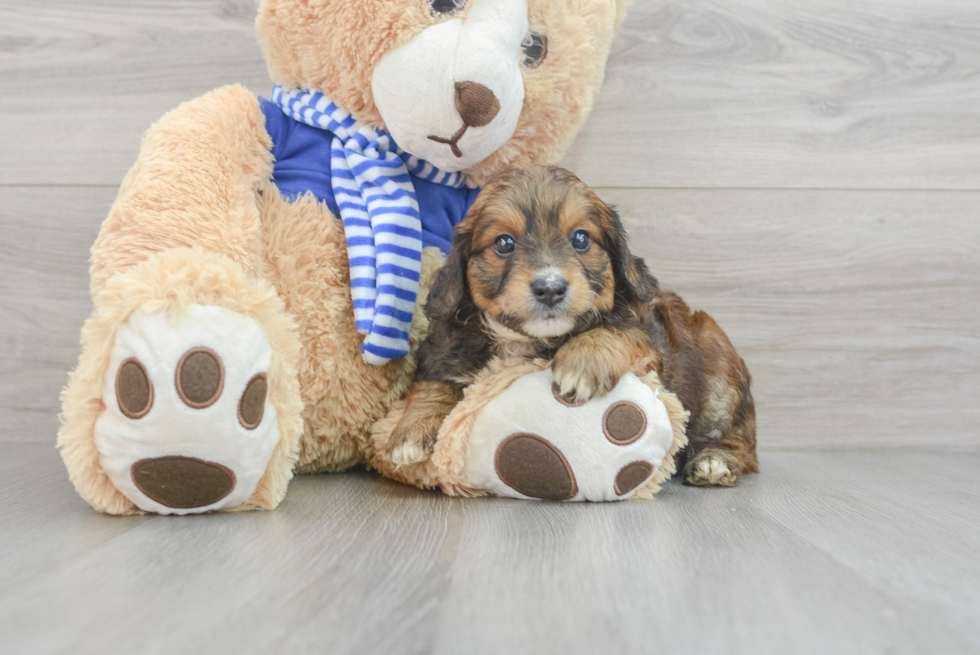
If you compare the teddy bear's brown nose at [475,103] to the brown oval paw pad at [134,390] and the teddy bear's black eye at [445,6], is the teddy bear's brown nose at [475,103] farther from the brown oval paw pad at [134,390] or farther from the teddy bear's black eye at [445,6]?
the brown oval paw pad at [134,390]

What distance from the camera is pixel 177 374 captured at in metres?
1.37

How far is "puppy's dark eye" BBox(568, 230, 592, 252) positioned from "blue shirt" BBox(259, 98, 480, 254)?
0.48 metres

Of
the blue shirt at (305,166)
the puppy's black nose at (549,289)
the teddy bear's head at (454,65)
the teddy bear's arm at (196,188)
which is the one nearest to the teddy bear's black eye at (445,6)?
the teddy bear's head at (454,65)

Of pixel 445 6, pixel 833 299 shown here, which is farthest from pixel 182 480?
pixel 833 299

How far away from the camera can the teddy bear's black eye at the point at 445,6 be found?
1.78 m

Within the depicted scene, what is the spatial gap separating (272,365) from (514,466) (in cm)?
58

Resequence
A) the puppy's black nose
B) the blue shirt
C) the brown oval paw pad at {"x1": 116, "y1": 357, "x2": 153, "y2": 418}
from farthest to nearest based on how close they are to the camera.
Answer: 1. the blue shirt
2. the puppy's black nose
3. the brown oval paw pad at {"x1": 116, "y1": 357, "x2": 153, "y2": 418}

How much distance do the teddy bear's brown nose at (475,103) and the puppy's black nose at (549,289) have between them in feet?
1.49

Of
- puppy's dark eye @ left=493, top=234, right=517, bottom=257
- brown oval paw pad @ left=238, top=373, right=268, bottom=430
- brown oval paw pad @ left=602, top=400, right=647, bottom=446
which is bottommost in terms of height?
brown oval paw pad @ left=238, top=373, right=268, bottom=430

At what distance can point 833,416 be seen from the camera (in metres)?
2.77

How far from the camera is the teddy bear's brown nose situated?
1706 millimetres

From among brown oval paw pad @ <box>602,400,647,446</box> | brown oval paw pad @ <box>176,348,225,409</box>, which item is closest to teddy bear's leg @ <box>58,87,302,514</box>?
brown oval paw pad @ <box>176,348,225,409</box>

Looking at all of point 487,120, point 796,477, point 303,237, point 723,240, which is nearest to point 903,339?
point 723,240

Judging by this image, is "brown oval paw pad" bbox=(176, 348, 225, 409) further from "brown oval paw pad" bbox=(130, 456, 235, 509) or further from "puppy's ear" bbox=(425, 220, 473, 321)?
"puppy's ear" bbox=(425, 220, 473, 321)
